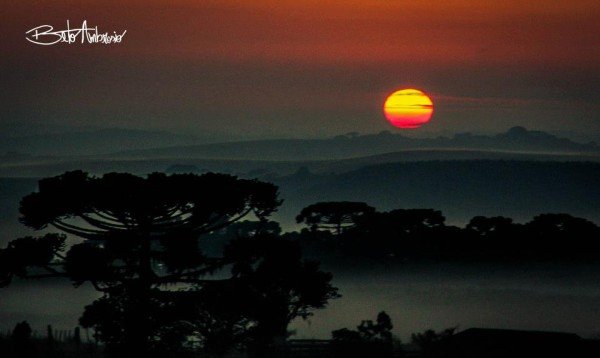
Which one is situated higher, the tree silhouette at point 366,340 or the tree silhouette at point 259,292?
the tree silhouette at point 259,292

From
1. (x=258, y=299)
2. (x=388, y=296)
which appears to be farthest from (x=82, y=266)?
(x=388, y=296)

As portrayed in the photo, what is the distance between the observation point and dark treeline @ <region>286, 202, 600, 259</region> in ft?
324

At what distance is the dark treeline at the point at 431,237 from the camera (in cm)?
9888

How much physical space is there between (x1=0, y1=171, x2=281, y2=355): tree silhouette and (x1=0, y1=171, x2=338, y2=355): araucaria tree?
0.03 metres

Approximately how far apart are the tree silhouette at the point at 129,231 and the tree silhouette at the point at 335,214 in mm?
51341

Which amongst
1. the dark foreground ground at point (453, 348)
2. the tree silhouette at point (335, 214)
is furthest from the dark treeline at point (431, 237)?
the dark foreground ground at point (453, 348)

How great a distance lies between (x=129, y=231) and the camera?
37562 millimetres

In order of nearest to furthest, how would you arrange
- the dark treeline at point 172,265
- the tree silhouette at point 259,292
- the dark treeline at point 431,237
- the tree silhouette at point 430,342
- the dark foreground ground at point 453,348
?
the dark foreground ground at point 453,348 < the dark treeline at point 172,265 < the tree silhouette at point 430,342 < the tree silhouette at point 259,292 < the dark treeline at point 431,237

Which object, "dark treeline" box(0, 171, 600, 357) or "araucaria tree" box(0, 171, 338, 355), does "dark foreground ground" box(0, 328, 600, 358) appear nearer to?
"dark treeline" box(0, 171, 600, 357)

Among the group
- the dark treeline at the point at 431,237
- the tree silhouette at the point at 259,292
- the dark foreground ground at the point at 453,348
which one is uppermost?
the dark treeline at the point at 431,237

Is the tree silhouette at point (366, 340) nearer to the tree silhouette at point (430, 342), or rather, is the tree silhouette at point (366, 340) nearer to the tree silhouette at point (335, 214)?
the tree silhouette at point (430, 342)

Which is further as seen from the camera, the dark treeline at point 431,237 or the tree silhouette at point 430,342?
the dark treeline at point 431,237

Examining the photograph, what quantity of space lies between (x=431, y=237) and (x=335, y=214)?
12857 mm

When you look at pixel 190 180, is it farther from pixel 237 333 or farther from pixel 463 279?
pixel 463 279
